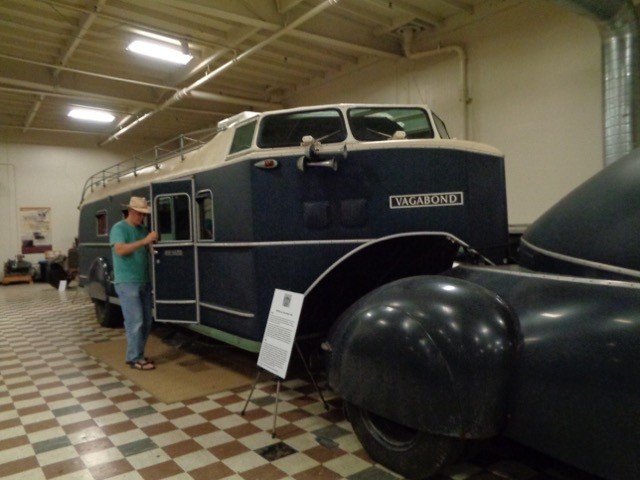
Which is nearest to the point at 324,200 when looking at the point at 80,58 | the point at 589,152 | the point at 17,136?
the point at 589,152

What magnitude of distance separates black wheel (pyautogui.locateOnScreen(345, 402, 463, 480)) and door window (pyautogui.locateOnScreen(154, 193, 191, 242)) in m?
2.78

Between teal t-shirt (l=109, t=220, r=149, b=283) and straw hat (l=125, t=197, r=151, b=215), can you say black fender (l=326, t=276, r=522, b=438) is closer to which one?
teal t-shirt (l=109, t=220, r=149, b=283)

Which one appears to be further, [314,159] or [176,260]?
[176,260]

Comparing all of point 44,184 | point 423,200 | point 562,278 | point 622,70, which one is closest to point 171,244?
point 423,200

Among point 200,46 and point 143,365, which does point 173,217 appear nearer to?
point 143,365

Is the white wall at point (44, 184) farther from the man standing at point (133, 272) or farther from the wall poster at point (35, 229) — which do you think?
the man standing at point (133, 272)

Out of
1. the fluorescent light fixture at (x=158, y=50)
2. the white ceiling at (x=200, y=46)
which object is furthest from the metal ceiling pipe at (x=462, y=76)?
the fluorescent light fixture at (x=158, y=50)

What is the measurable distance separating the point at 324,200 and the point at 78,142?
15.3m

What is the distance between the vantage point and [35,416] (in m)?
3.96

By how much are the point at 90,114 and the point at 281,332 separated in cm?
1218

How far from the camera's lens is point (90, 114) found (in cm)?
1335

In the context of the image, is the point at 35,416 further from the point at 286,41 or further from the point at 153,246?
the point at 286,41

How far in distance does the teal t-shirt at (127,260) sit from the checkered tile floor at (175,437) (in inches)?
39.6

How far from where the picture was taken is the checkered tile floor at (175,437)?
294 cm
